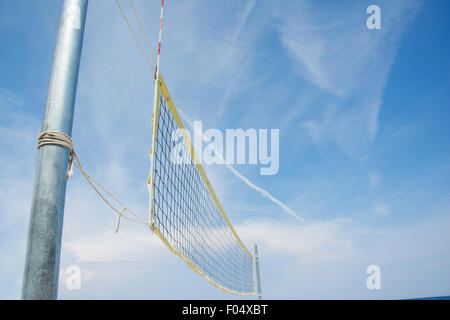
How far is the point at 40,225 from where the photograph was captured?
5.11 ft

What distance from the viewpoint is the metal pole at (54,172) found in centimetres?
151

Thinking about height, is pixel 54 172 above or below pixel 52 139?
below

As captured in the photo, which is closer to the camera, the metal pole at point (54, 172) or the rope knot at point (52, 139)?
the metal pole at point (54, 172)

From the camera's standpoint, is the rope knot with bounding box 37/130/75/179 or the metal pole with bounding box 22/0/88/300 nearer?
the metal pole with bounding box 22/0/88/300

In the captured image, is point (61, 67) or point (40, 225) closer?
point (40, 225)

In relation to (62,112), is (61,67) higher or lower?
higher

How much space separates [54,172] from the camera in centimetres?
167

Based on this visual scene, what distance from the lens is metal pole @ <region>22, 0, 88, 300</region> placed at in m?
1.51
